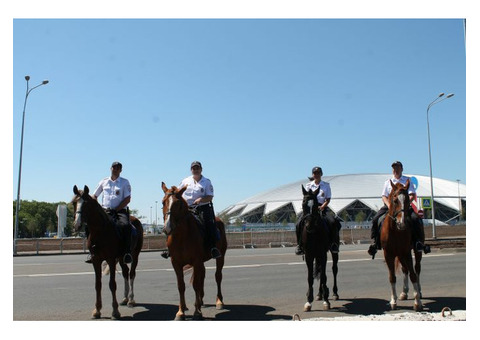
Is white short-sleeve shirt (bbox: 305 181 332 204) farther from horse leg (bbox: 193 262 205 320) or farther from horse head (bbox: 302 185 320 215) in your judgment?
horse leg (bbox: 193 262 205 320)

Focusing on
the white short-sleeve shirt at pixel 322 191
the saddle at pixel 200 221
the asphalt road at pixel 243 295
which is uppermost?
the white short-sleeve shirt at pixel 322 191

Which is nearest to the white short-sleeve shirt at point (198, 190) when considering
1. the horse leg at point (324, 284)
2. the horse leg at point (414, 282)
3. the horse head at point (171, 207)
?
the horse head at point (171, 207)

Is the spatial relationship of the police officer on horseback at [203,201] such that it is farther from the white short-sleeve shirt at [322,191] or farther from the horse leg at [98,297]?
the white short-sleeve shirt at [322,191]

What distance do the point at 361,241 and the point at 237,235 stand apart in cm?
1253

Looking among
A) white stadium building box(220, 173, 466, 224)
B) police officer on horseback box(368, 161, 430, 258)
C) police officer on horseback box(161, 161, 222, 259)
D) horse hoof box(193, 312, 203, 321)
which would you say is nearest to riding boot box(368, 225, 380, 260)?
police officer on horseback box(368, 161, 430, 258)

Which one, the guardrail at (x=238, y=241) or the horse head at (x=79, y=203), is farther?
the guardrail at (x=238, y=241)

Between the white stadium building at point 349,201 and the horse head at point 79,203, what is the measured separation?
110 meters

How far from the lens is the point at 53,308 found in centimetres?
966

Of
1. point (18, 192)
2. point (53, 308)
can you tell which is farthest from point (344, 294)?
point (18, 192)

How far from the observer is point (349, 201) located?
403 feet

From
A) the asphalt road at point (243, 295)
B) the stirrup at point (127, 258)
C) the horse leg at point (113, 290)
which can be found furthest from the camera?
the stirrup at point (127, 258)

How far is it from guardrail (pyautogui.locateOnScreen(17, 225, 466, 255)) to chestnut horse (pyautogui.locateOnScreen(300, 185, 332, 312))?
26.3 m

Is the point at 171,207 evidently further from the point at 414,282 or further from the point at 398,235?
the point at 414,282

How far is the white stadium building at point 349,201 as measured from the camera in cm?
12231
